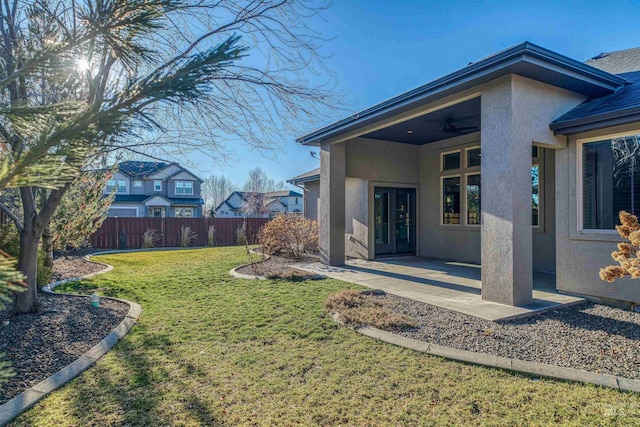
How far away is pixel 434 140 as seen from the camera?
443 inches

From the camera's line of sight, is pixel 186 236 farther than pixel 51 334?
Yes

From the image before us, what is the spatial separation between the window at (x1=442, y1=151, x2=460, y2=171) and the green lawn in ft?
25.5

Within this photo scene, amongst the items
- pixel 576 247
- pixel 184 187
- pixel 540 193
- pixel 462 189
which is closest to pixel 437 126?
pixel 462 189

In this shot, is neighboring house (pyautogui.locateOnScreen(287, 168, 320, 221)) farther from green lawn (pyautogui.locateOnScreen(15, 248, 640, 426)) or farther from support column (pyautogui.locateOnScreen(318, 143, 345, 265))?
green lawn (pyautogui.locateOnScreen(15, 248, 640, 426))

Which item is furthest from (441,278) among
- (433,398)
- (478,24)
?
(478,24)

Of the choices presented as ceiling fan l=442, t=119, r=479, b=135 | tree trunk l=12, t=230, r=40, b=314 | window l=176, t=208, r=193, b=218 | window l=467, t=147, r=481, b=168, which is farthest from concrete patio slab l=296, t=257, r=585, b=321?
window l=176, t=208, r=193, b=218

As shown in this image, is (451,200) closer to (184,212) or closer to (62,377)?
(62,377)

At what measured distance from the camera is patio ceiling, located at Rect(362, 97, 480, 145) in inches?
314

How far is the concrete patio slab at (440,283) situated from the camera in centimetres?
554

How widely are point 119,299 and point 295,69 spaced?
4.89 m

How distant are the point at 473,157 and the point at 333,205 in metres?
4.32

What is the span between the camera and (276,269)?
889 cm

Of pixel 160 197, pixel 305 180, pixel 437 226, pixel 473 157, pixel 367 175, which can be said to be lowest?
pixel 437 226

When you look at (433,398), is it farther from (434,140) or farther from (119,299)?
(434,140)
